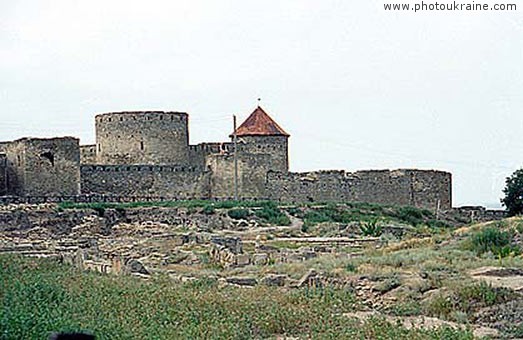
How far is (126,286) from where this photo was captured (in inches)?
475

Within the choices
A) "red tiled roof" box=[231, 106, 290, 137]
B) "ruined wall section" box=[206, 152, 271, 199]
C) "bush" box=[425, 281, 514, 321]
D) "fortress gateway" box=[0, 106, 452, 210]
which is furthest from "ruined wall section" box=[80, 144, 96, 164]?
"bush" box=[425, 281, 514, 321]

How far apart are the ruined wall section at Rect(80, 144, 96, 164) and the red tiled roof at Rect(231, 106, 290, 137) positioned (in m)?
4.93

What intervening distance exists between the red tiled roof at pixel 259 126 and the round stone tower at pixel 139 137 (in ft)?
8.37

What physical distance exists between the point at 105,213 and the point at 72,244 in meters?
5.32

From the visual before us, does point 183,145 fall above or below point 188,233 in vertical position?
above

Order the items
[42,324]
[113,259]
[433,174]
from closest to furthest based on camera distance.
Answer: [42,324], [113,259], [433,174]

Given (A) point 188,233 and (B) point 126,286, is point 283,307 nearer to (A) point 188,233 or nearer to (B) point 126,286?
(B) point 126,286

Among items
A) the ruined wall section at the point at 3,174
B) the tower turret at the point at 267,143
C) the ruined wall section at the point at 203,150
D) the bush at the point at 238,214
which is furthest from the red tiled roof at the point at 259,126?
the ruined wall section at the point at 3,174

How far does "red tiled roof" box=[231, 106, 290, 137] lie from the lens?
117 ft

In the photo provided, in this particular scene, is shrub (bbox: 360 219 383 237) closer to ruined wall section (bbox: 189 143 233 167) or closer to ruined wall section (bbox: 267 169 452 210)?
ruined wall section (bbox: 267 169 452 210)

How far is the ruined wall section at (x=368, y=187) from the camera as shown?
34781mm

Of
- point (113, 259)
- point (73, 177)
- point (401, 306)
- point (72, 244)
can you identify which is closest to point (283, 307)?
point (401, 306)

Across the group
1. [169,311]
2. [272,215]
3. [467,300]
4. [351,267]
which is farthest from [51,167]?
[169,311]

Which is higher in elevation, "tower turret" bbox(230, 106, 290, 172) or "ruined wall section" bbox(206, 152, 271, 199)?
"tower turret" bbox(230, 106, 290, 172)
